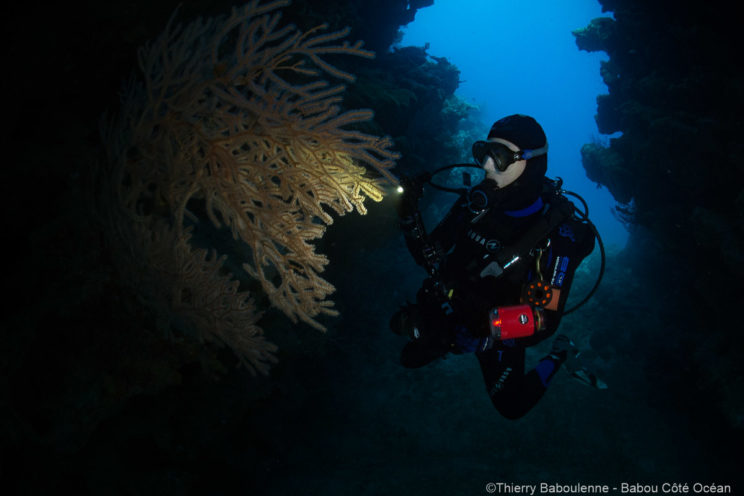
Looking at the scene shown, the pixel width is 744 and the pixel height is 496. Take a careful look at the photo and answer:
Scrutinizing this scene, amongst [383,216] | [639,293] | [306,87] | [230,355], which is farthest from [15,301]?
[639,293]

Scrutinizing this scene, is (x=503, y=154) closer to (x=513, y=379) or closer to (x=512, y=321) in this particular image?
(x=512, y=321)

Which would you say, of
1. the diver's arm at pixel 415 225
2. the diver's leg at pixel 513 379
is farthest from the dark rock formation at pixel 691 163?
the diver's arm at pixel 415 225

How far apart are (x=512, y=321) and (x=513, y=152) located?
5.54 feet

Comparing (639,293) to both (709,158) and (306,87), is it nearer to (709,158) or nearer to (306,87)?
(709,158)

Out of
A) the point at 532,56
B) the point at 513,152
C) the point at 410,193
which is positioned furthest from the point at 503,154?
the point at 532,56

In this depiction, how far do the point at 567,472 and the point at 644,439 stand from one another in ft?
8.39

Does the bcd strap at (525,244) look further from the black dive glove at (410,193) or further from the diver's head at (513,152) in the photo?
the black dive glove at (410,193)

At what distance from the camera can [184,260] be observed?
3.20m

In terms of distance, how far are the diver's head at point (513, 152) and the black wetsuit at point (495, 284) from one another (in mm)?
435

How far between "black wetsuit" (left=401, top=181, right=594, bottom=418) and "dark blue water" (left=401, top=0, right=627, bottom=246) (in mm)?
141678

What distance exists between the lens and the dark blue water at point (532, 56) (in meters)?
143

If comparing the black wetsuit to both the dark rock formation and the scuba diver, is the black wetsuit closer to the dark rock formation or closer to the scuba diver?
the scuba diver

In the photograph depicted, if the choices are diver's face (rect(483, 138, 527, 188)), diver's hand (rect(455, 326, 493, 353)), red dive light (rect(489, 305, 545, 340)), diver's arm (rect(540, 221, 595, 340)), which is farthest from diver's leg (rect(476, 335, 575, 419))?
diver's face (rect(483, 138, 527, 188))

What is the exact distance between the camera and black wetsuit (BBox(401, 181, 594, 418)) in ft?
11.6
